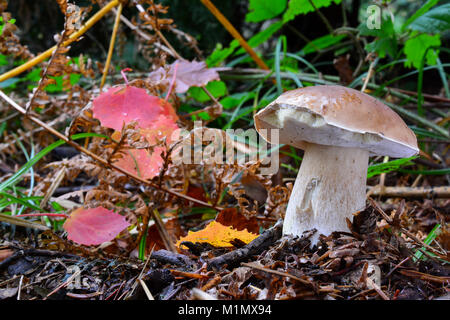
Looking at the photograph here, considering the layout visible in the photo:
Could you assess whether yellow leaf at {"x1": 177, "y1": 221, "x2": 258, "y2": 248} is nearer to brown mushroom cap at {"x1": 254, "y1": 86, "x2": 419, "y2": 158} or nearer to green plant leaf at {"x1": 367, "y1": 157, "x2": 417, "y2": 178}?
brown mushroom cap at {"x1": 254, "y1": 86, "x2": 419, "y2": 158}

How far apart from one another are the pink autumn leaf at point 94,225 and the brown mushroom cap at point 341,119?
26.6 inches

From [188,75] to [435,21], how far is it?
1.30 meters

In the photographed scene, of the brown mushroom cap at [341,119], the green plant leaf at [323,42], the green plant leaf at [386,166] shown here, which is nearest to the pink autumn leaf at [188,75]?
the brown mushroom cap at [341,119]

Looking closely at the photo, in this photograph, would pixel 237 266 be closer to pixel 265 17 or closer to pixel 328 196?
pixel 328 196

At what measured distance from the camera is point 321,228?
1171 mm

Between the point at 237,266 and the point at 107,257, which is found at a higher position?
the point at 237,266

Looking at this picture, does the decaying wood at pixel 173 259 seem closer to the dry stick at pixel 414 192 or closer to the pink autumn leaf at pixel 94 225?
the pink autumn leaf at pixel 94 225

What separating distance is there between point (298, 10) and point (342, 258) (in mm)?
1787

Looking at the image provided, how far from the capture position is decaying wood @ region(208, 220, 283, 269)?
1066mm

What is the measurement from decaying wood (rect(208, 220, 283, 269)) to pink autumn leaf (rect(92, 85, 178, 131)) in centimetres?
69

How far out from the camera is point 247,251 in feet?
3.64

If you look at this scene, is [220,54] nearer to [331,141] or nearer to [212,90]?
[212,90]

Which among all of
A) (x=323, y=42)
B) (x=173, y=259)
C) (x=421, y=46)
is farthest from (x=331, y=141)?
(x=323, y=42)

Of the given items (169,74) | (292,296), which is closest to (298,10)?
(169,74)
